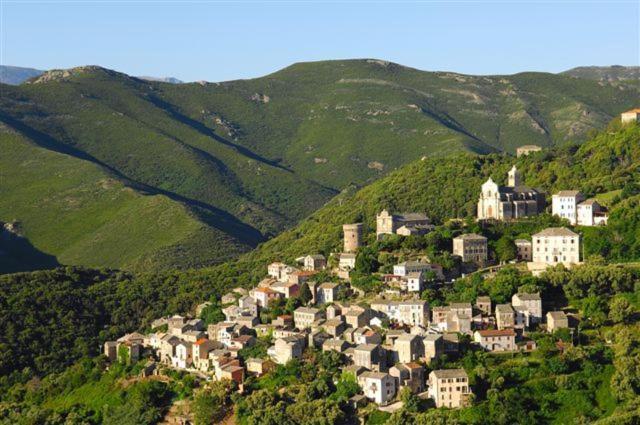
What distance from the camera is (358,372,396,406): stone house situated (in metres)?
55.9

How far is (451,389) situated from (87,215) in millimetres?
95106

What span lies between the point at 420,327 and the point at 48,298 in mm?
36745

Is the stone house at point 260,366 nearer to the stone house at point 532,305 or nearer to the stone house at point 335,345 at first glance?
the stone house at point 335,345

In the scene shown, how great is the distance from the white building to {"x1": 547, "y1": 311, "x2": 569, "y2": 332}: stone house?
1534 centimetres

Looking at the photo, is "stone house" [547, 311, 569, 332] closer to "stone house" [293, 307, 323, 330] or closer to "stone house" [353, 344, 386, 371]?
"stone house" [353, 344, 386, 371]

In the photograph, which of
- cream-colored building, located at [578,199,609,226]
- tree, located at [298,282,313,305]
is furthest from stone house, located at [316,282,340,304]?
cream-colored building, located at [578,199,609,226]

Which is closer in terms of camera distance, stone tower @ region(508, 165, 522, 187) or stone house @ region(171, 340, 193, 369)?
stone house @ region(171, 340, 193, 369)

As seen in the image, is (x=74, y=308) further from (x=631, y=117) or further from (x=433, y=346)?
(x=631, y=117)

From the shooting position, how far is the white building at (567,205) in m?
75.6

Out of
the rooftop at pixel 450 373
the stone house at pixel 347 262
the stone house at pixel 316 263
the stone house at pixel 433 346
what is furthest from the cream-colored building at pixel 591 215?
the rooftop at pixel 450 373

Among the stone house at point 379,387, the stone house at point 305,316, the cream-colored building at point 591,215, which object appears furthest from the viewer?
the cream-colored building at point 591,215

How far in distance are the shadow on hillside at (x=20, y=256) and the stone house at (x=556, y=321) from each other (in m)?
77.9

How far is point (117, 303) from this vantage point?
87.8m

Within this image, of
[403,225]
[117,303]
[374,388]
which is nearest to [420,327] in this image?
[374,388]
